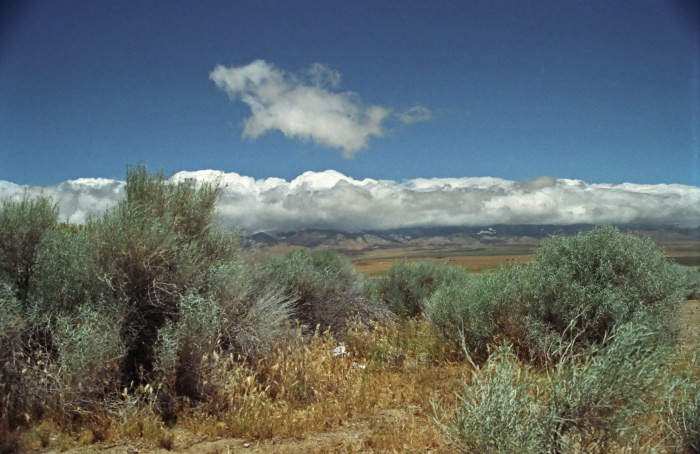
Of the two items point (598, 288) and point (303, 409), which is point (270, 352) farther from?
point (598, 288)

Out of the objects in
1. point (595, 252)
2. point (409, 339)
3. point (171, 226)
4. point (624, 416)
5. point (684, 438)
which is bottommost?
point (409, 339)

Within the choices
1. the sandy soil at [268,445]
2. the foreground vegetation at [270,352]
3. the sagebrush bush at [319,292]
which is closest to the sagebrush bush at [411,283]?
the sagebrush bush at [319,292]

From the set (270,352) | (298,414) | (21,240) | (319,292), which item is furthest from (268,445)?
(319,292)

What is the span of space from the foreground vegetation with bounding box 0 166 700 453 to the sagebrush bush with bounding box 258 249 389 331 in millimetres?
1131

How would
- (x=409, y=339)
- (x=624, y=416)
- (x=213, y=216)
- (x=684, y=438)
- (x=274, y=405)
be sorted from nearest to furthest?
(x=624, y=416), (x=684, y=438), (x=274, y=405), (x=213, y=216), (x=409, y=339)

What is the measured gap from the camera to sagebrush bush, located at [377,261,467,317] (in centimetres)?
1318

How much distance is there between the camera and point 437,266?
14883mm

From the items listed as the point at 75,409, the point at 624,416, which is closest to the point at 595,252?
the point at 624,416

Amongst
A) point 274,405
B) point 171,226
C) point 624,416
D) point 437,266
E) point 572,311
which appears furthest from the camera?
point 437,266

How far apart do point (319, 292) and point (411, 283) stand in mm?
4607

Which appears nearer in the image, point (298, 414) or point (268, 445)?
point (268, 445)

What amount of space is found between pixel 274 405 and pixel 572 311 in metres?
4.40

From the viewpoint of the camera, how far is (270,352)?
6.54m

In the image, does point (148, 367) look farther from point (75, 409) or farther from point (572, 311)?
point (572, 311)
